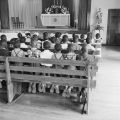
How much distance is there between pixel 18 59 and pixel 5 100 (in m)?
0.81

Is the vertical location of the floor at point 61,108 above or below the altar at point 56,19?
below

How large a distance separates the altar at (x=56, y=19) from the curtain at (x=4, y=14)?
263 cm

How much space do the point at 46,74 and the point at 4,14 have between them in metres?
7.36

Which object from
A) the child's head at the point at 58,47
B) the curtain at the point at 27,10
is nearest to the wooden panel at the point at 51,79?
the child's head at the point at 58,47

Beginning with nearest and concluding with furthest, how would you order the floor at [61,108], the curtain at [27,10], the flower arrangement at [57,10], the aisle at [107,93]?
1. the floor at [61,108]
2. the aisle at [107,93]
3. the flower arrangement at [57,10]
4. the curtain at [27,10]

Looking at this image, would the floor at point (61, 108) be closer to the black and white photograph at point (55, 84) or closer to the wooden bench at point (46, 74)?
the black and white photograph at point (55, 84)

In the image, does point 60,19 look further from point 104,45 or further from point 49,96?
point 49,96

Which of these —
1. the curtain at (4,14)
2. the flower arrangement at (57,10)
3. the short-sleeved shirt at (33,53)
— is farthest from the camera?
the flower arrangement at (57,10)

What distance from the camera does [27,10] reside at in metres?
13.1

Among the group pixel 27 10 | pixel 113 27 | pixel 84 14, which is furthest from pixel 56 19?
pixel 113 27

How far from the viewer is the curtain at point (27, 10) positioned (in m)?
12.9

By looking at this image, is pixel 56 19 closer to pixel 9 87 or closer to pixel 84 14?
pixel 84 14

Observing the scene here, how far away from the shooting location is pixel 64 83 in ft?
10.9

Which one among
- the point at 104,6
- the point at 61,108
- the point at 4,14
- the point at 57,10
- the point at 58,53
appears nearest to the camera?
the point at 61,108
